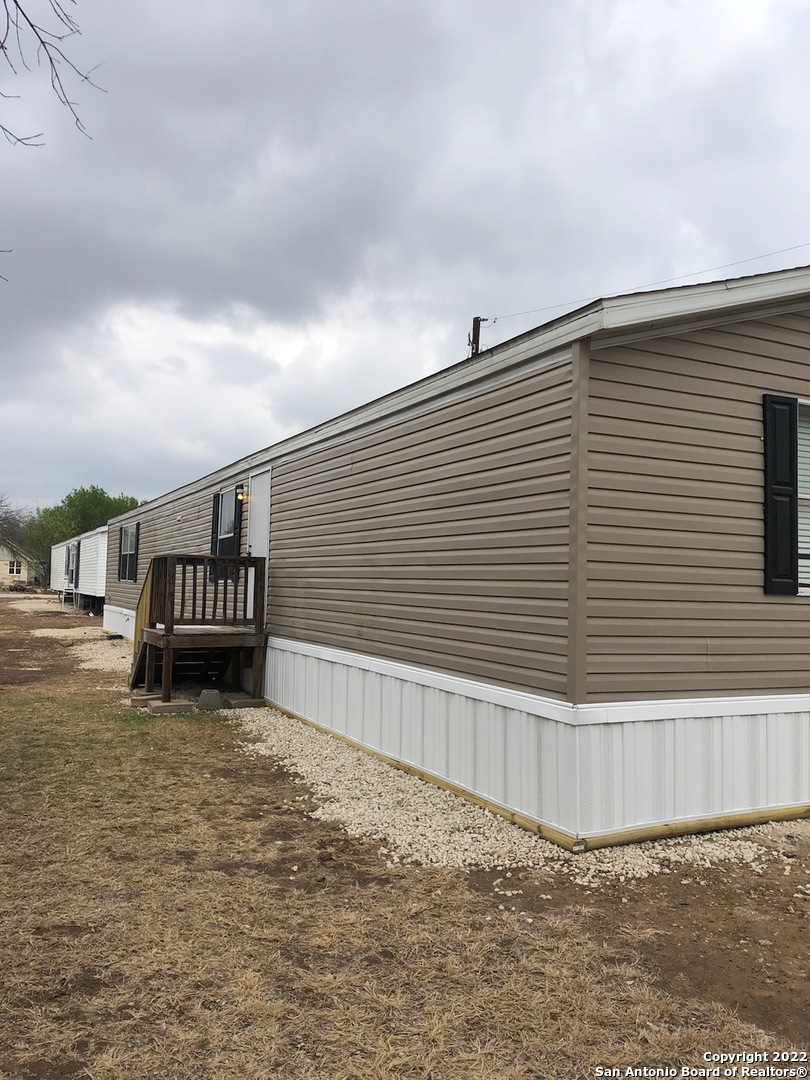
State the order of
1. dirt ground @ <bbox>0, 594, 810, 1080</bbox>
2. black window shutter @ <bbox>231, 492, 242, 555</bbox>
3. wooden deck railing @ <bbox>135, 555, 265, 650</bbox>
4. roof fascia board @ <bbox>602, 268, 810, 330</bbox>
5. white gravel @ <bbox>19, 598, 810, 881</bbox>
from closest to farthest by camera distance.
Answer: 1. dirt ground @ <bbox>0, 594, 810, 1080</bbox>
2. white gravel @ <bbox>19, 598, 810, 881</bbox>
3. roof fascia board @ <bbox>602, 268, 810, 330</bbox>
4. wooden deck railing @ <bbox>135, 555, 265, 650</bbox>
5. black window shutter @ <bbox>231, 492, 242, 555</bbox>

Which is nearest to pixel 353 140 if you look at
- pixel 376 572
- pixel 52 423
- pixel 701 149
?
pixel 376 572

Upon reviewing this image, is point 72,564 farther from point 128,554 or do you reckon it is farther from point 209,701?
point 209,701

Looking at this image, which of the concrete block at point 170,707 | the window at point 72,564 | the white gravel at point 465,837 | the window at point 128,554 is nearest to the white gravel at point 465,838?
the white gravel at point 465,837

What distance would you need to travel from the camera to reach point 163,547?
1488 cm

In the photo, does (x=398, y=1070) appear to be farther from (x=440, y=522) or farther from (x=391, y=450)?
(x=391, y=450)

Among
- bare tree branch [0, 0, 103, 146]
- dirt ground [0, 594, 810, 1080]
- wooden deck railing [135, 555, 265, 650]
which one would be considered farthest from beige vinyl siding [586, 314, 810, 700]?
wooden deck railing [135, 555, 265, 650]

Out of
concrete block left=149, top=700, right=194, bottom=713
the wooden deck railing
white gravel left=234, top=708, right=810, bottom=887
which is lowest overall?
concrete block left=149, top=700, right=194, bottom=713

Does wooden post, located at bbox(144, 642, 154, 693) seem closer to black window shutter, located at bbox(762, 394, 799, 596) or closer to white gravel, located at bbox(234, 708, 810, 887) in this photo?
white gravel, located at bbox(234, 708, 810, 887)

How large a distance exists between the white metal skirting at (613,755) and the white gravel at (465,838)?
145 millimetres

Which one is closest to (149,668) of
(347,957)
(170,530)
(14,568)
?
(170,530)

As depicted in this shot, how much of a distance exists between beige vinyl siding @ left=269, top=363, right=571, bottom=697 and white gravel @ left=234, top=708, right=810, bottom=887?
2.88 feet

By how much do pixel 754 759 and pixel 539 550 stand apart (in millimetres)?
1911

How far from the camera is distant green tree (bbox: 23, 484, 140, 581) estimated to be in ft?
173

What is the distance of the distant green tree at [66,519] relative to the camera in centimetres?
5278
